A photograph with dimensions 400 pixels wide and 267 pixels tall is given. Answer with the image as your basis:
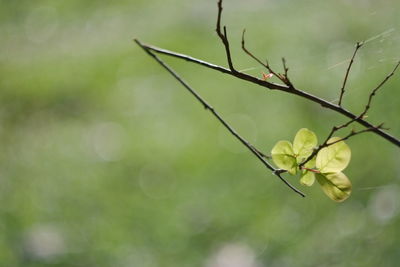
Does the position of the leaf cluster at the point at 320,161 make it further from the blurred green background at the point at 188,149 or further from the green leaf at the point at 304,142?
the blurred green background at the point at 188,149

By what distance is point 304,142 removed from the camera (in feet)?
3.07

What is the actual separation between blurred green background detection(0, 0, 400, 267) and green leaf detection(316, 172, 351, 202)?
98 centimetres

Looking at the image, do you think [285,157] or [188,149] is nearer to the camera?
[285,157]

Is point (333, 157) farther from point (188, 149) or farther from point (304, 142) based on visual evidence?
point (188, 149)

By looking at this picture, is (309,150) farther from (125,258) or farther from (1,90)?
(1,90)

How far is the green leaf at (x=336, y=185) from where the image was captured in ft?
2.92

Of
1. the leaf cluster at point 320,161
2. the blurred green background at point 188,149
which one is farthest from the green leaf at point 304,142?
the blurred green background at point 188,149

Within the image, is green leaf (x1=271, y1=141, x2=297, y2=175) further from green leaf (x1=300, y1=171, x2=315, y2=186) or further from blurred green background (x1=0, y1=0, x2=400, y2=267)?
blurred green background (x1=0, y1=0, x2=400, y2=267)

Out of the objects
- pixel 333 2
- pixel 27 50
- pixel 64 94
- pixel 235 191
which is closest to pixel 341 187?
pixel 235 191

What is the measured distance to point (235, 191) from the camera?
359cm

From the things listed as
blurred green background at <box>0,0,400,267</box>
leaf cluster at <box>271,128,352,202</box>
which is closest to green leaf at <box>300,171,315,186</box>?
leaf cluster at <box>271,128,352,202</box>

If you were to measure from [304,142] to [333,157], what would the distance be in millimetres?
49

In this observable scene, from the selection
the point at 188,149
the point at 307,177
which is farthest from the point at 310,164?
the point at 188,149

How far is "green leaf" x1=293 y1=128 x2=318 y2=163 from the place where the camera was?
3.06 feet
